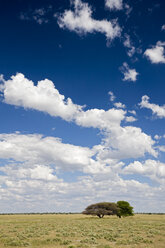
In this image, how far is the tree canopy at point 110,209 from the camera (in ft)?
289

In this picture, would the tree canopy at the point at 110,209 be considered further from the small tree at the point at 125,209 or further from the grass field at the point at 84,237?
the grass field at the point at 84,237

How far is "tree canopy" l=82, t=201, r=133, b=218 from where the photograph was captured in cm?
8800

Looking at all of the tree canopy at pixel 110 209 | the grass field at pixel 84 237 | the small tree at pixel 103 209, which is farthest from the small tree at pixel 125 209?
the grass field at pixel 84 237

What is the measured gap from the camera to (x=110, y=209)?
88.3 meters

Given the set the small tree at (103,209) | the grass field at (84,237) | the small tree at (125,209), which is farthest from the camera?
the small tree at (125,209)

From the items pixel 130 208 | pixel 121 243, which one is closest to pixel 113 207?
pixel 130 208

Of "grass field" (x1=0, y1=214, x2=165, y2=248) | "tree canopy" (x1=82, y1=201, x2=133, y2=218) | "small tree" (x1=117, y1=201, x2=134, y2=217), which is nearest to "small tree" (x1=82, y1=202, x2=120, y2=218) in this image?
"tree canopy" (x1=82, y1=201, x2=133, y2=218)

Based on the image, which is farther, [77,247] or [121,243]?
[121,243]

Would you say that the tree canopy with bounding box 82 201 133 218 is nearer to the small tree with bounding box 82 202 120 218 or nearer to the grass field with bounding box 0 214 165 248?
the small tree with bounding box 82 202 120 218

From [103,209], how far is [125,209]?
28.8 feet

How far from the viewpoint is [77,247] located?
21.7 meters

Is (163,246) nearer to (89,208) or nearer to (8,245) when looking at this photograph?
(8,245)

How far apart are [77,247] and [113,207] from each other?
2775 inches

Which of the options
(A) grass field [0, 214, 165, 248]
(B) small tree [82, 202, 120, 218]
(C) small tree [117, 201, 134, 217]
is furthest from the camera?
(C) small tree [117, 201, 134, 217]
